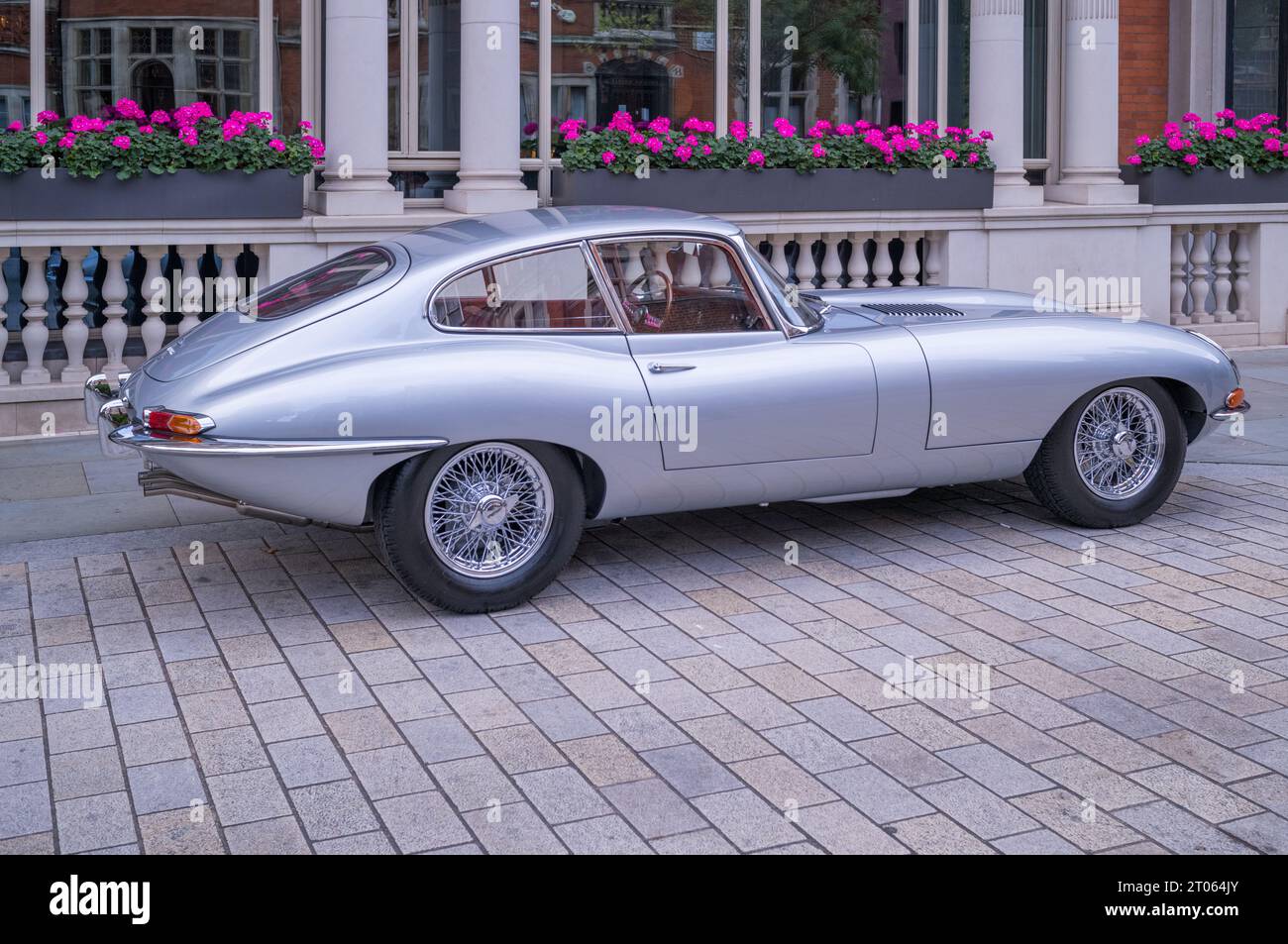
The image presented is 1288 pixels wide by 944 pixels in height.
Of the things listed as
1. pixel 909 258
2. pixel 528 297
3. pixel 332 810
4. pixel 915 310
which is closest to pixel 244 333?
pixel 528 297

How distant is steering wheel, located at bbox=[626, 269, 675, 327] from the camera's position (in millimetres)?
6262

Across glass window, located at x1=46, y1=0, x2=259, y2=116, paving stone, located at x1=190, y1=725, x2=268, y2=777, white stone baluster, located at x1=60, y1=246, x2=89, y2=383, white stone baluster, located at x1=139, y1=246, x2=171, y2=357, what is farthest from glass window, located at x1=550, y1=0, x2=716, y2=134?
paving stone, located at x1=190, y1=725, x2=268, y2=777

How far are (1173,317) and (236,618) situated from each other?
928 centimetres

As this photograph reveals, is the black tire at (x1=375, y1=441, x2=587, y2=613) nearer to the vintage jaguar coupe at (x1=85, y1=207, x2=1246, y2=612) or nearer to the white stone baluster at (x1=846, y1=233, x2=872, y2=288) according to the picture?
the vintage jaguar coupe at (x1=85, y1=207, x2=1246, y2=612)

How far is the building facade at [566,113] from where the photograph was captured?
33.0 ft

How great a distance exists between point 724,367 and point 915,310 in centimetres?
142

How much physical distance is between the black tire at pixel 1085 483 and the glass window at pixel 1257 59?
1009 centimetres

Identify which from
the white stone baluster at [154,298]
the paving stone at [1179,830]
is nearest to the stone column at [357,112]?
the white stone baluster at [154,298]

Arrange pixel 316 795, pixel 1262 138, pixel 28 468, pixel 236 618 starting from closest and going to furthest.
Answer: pixel 316 795, pixel 236 618, pixel 28 468, pixel 1262 138

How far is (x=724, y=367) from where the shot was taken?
620 centimetres

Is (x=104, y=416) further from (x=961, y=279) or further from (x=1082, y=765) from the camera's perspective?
(x=961, y=279)

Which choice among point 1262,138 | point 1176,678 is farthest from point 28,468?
point 1262,138

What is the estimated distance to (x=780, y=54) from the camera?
1254 centimetres

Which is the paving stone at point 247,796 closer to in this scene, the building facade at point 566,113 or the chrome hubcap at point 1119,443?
the chrome hubcap at point 1119,443
